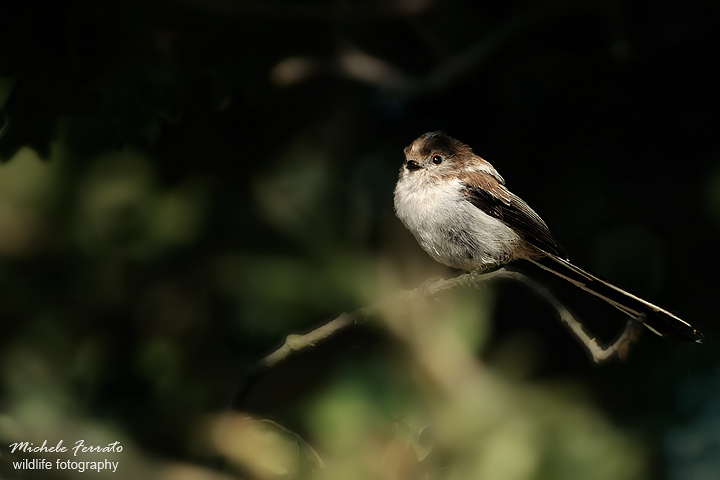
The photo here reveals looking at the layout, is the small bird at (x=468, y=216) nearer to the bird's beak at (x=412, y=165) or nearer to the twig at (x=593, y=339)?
the bird's beak at (x=412, y=165)

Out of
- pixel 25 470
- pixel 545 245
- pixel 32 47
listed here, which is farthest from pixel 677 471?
pixel 32 47

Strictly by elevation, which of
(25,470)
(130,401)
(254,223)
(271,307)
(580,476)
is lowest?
(580,476)

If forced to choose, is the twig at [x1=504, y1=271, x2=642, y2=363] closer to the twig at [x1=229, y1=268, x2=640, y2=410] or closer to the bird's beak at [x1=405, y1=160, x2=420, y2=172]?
the twig at [x1=229, y1=268, x2=640, y2=410]

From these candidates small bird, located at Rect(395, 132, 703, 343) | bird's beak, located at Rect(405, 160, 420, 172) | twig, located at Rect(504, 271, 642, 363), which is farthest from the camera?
bird's beak, located at Rect(405, 160, 420, 172)

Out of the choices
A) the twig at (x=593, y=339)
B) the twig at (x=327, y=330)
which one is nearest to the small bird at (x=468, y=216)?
the twig at (x=327, y=330)

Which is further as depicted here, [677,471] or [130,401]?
[130,401]

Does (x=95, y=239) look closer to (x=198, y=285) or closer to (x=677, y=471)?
(x=198, y=285)

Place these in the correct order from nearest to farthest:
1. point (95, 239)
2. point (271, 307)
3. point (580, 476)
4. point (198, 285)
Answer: point (580, 476), point (271, 307), point (95, 239), point (198, 285)

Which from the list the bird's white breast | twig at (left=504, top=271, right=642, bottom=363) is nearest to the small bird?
the bird's white breast

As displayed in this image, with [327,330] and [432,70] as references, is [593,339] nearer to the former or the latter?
[327,330]
